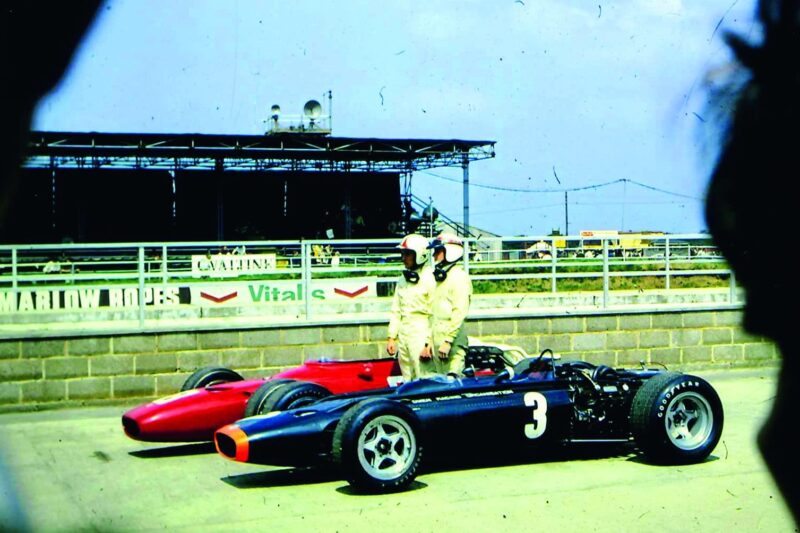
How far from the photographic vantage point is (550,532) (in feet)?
17.8

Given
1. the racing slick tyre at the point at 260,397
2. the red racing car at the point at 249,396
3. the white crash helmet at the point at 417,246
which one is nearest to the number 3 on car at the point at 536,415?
the red racing car at the point at 249,396

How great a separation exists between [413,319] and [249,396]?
1.77 m

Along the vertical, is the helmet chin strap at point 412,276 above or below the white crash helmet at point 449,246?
below

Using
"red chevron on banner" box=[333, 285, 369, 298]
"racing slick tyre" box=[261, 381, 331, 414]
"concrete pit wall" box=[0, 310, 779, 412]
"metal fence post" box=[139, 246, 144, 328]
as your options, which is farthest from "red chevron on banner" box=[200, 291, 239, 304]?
"racing slick tyre" box=[261, 381, 331, 414]

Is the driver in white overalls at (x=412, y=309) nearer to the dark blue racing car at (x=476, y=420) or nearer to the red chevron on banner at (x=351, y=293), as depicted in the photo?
the dark blue racing car at (x=476, y=420)

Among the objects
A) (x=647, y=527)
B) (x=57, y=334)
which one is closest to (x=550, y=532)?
(x=647, y=527)

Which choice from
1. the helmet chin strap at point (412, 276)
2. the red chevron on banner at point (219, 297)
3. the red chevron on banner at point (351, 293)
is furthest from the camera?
the red chevron on banner at point (351, 293)

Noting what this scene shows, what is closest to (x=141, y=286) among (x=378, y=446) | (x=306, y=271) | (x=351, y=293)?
(x=306, y=271)

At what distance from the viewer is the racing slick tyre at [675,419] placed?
724 centimetres

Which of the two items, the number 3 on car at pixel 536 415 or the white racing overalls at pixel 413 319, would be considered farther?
the white racing overalls at pixel 413 319

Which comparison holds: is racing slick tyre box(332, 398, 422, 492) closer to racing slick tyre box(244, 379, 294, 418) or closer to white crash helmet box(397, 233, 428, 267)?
racing slick tyre box(244, 379, 294, 418)

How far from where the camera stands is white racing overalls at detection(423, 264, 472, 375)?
8859mm

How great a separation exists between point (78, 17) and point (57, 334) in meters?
10.8

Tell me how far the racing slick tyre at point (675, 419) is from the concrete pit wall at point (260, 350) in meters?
3.82
